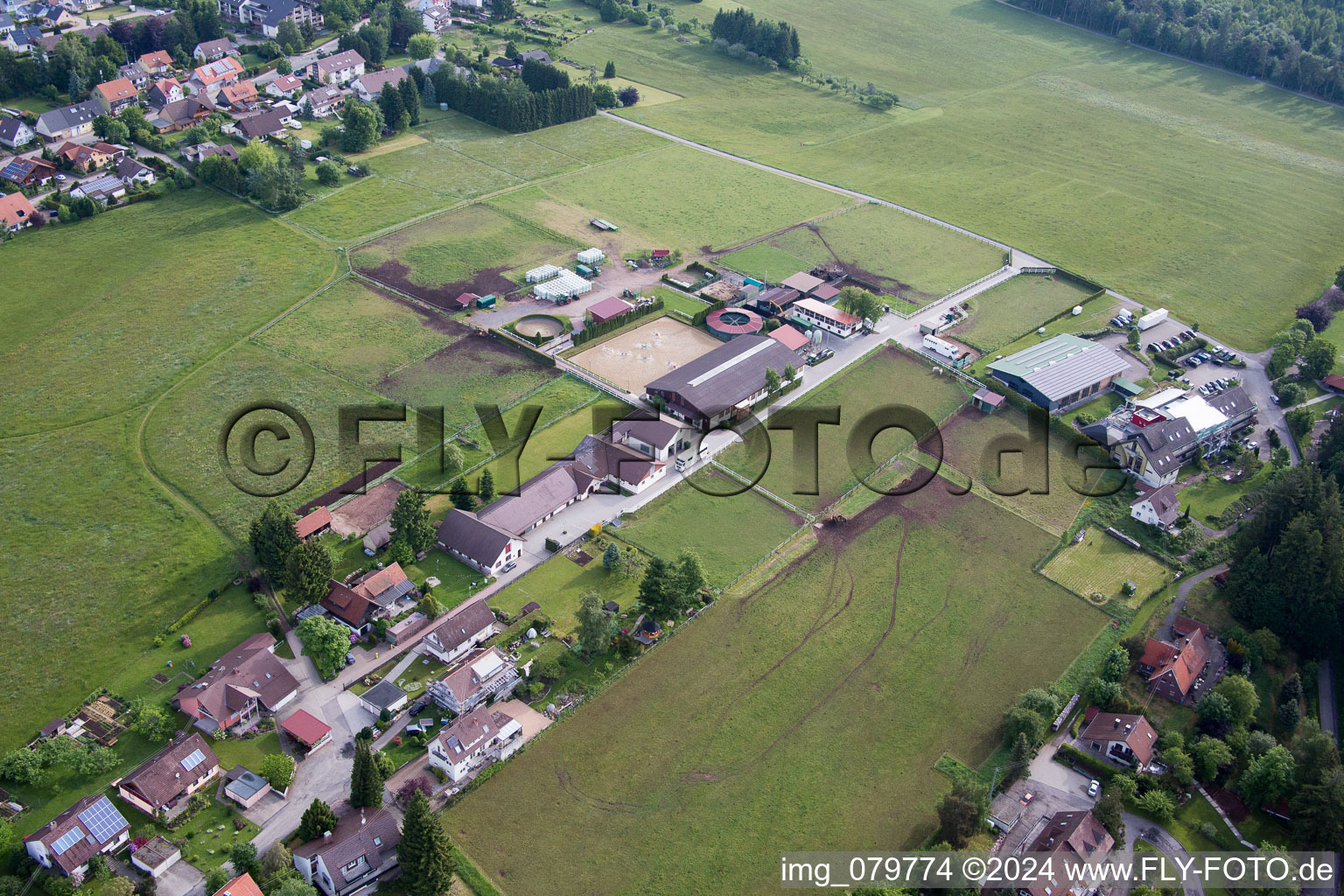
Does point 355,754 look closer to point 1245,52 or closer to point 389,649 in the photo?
point 389,649

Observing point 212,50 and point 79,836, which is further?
point 212,50

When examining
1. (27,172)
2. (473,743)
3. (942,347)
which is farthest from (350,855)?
(27,172)

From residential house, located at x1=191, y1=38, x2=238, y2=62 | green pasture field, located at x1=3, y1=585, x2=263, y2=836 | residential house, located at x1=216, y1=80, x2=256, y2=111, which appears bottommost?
green pasture field, located at x1=3, y1=585, x2=263, y2=836

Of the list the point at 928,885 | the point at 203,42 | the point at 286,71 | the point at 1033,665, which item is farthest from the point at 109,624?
the point at 203,42

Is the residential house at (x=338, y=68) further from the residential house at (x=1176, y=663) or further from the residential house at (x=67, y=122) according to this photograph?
the residential house at (x=1176, y=663)

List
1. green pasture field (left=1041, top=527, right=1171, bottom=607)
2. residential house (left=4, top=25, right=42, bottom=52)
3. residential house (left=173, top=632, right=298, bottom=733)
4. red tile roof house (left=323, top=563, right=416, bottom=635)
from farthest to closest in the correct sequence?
residential house (left=4, top=25, right=42, bottom=52)
green pasture field (left=1041, top=527, right=1171, bottom=607)
red tile roof house (left=323, top=563, right=416, bottom=635)
residential house (left=173, top=632, right=298, bottom=733)

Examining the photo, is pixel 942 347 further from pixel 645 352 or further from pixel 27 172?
pixel 27 172

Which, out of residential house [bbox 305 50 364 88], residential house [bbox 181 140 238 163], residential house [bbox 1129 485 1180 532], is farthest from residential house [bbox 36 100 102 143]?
residential house [bbox 1129 485 1180 532]

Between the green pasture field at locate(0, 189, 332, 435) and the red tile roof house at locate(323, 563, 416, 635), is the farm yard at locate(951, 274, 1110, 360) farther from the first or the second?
the green pasture field at locate(0, 189, 332, 435)

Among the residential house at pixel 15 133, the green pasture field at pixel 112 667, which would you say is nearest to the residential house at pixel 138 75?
the residential house at pixel 15 133
